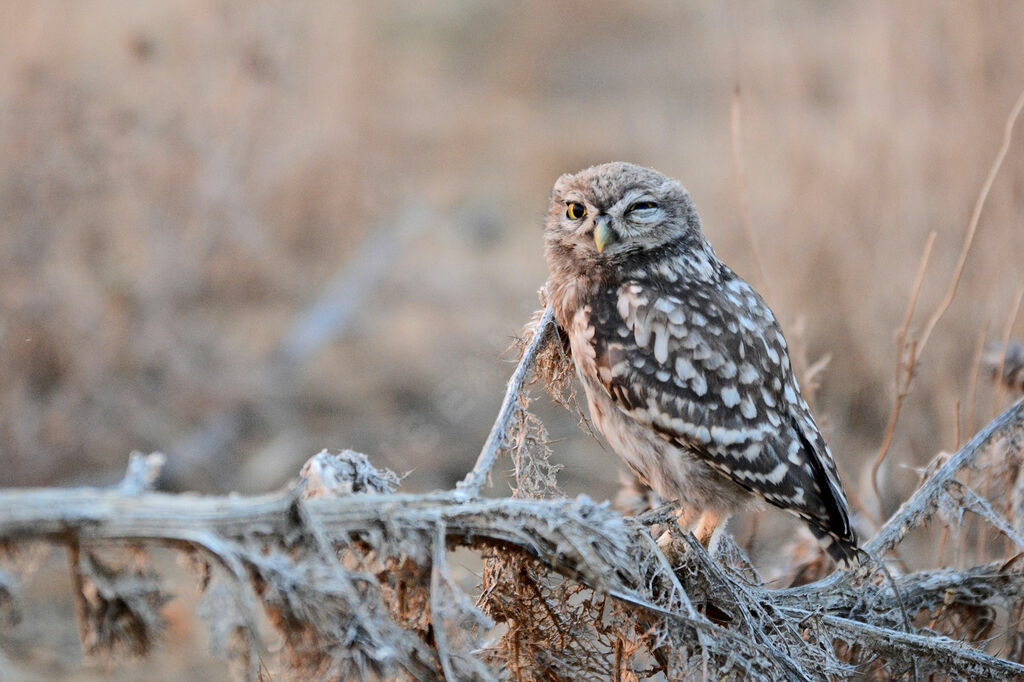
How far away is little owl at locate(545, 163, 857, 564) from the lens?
3.02m

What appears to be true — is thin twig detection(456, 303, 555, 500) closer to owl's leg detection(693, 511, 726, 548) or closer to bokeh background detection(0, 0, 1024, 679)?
owl's leg detection(693, 511, 726, 548)

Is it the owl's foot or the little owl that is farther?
the owl's foot

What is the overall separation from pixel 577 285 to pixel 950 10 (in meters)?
4.18

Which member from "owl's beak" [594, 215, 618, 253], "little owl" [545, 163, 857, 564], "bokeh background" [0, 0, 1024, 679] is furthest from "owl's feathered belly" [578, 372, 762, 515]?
"bokeh background" [0, 0, 1024, 679]

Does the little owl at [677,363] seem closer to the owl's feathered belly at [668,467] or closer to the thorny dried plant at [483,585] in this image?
the owl's feathered belly at [668,467]

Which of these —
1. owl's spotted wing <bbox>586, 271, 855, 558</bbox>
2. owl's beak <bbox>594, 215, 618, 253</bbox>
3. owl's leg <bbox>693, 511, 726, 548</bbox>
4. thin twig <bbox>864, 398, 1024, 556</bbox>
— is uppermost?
owl's beak <bbox>594, 215, 618, 253</bbox>

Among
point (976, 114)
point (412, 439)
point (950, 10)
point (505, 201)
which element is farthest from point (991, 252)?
point (505, 201)

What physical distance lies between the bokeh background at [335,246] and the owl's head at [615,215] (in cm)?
45

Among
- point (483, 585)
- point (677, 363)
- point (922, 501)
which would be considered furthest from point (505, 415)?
point (922, 501)

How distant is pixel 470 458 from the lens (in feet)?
22.0

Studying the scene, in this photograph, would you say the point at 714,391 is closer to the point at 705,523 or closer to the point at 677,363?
the point at 677,363

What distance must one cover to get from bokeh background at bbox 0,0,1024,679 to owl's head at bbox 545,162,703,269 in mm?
448

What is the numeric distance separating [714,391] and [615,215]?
0.65 meters

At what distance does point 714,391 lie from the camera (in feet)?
10.0
